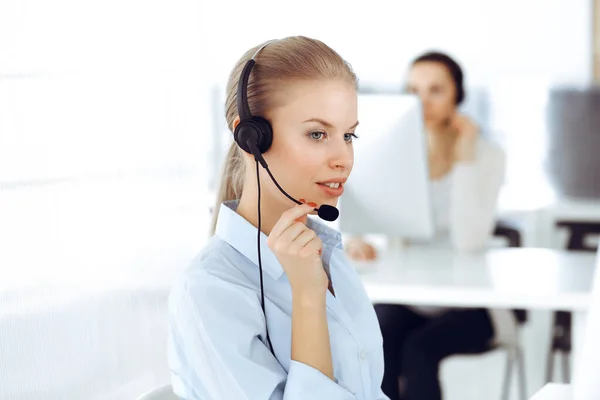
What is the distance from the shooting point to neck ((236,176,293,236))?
1290mm

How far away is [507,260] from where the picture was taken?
A: 247cm

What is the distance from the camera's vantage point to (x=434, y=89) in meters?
2.95

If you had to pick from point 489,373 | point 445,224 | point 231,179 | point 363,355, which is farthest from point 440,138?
point 363,355

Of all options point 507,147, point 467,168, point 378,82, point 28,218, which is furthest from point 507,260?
point 378,82

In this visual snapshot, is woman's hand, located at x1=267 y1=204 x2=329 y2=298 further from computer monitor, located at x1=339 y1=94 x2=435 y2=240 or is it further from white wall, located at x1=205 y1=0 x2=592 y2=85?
Answer: white wall, located at x1=205 y1=0 x2=592 y2=85

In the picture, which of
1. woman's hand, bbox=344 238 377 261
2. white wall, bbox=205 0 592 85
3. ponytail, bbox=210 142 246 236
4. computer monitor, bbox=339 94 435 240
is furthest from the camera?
white wall, bbox=205 0 592 85

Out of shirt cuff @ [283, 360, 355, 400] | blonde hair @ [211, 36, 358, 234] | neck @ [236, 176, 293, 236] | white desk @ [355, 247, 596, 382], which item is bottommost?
white desk @ [355, 247, 596, 382]

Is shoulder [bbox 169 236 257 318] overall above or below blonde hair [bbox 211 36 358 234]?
below

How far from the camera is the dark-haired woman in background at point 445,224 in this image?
2402 millimetres

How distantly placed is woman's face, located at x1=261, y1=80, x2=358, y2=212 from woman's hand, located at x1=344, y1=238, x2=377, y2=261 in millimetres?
1228

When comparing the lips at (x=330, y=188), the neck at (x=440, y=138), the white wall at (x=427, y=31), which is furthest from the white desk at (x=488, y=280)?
the white wall at (x=427, y=31)

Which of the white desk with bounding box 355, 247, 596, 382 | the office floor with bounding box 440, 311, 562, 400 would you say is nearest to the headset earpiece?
the white desk with bounding box 355, 247, 596, 382

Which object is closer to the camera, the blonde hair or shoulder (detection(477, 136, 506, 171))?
the blonde hair

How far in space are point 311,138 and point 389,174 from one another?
1.18m
